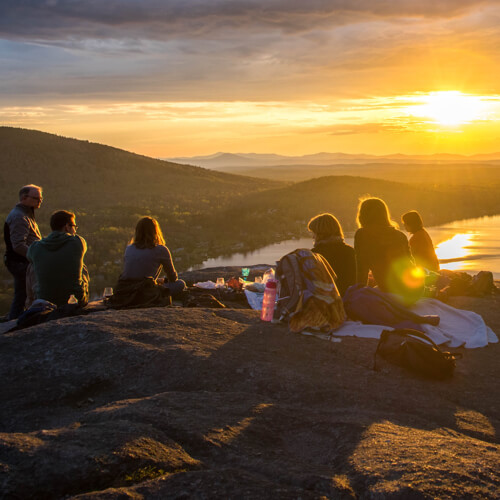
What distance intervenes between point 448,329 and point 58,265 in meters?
4.96

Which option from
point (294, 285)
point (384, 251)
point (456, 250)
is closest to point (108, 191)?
point (456, 250)

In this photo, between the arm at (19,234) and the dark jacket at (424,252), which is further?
the dark jacket at (424,252)

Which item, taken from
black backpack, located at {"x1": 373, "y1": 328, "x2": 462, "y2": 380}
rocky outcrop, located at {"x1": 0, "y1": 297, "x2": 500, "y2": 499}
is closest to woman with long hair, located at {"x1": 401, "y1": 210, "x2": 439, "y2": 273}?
rocky outcrop, located at {"x1": 0, "y1": 297, "x2": 500, "y2": 499}

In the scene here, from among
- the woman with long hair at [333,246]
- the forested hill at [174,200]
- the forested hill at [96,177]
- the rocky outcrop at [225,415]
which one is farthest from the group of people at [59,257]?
the forested hill at [96,177]

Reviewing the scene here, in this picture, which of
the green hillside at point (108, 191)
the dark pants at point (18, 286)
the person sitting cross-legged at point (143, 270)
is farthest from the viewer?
the green hillside at point (108, 191)

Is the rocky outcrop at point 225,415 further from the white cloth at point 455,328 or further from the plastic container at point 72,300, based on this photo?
the plastic container at point 72,300

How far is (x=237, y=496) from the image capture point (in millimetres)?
2871

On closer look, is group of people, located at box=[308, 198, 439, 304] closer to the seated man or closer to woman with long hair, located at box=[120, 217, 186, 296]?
woman with long hair, located at box=[120, 217, 186, 296]

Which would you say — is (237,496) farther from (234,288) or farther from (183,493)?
(234,288)

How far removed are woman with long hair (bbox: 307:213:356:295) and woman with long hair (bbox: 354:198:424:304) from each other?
0.58 ft

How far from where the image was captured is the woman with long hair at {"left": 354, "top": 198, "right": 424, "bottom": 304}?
735cm

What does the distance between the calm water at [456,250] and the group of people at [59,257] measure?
13647 mm

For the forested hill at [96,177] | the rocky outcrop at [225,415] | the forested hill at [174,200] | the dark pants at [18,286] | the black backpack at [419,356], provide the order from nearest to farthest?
1. the rocky outcrop at [225,415]
2. the black backpack at [419,356]
3. the dark pants at [18,286]
4. the forested hill at [174,200]
5. the forested hill at [96,177]

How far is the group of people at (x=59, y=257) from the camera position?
23.9 ft
